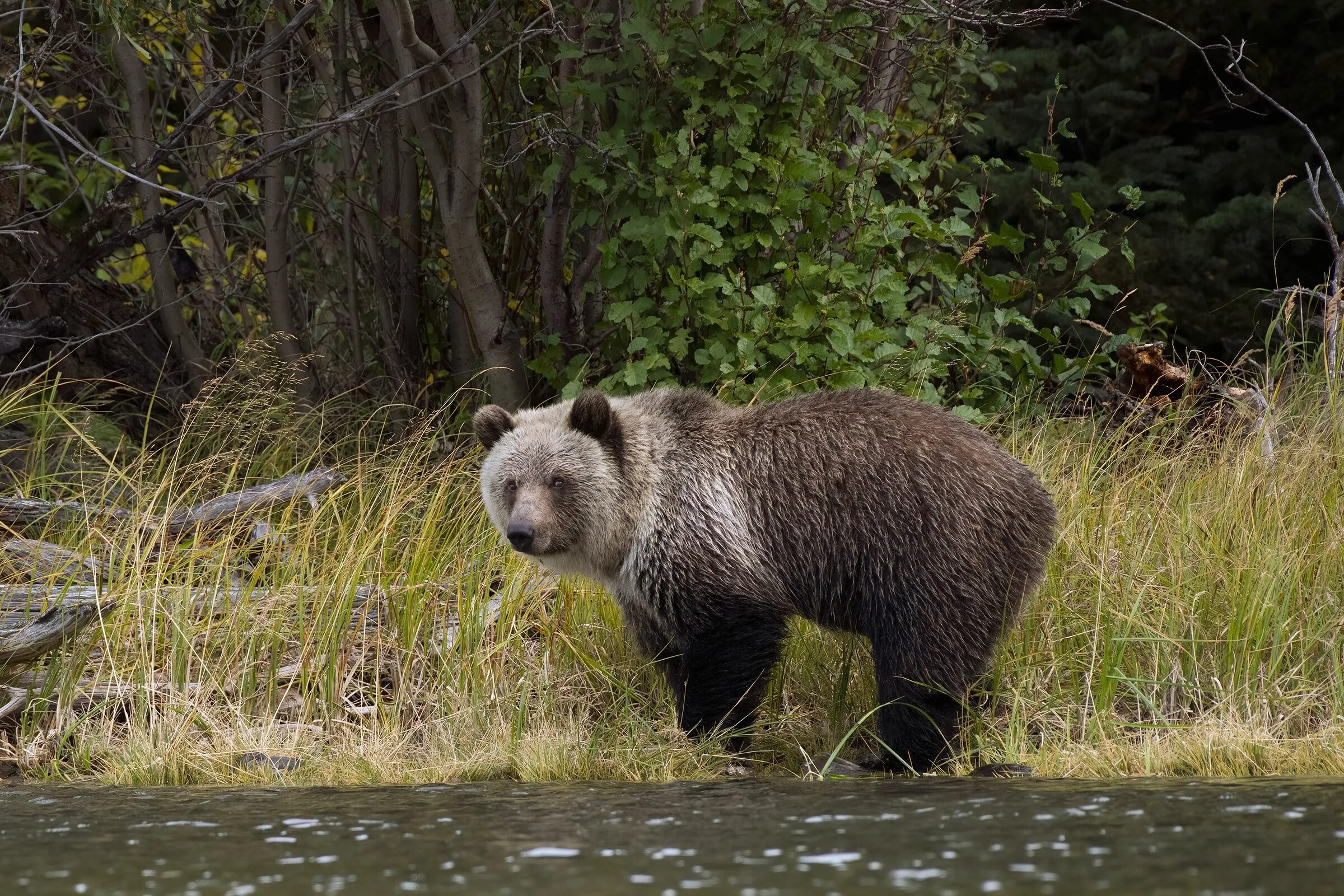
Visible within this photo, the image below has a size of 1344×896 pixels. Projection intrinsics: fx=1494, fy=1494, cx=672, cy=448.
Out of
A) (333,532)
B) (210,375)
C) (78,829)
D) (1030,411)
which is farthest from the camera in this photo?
(210,375)

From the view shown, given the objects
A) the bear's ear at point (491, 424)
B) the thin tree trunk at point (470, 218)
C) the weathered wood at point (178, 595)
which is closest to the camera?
the bear's ear at point (491, 424)

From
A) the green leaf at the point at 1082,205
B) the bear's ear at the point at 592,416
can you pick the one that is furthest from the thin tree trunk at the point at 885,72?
the bear's ear at the point at 592,416

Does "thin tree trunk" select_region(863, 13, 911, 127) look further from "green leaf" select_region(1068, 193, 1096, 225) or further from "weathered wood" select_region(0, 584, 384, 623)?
"weathered wood" select_region(0, 584, 384, 623)

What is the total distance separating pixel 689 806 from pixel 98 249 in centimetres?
585

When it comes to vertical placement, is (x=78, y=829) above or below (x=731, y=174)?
below

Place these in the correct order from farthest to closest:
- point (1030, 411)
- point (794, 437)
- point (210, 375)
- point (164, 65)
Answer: point (164, 65) < point (210, 375) < point (1030, 411) < point (794, 437)

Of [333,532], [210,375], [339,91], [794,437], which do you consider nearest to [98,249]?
[210,375]

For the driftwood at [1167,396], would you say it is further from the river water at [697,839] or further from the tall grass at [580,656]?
the river water at [697,839]

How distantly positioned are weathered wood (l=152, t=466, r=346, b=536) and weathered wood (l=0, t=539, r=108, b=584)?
500mm

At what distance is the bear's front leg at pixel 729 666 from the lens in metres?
5.60

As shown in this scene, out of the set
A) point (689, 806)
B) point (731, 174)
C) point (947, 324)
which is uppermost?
point (731, 174)

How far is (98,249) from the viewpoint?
8.70 meters

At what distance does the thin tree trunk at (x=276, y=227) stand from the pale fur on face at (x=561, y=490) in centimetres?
342

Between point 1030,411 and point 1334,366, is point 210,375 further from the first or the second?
point 1334,366
